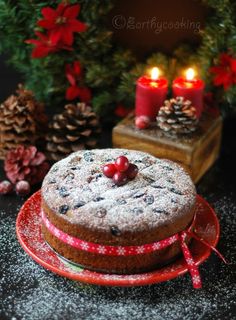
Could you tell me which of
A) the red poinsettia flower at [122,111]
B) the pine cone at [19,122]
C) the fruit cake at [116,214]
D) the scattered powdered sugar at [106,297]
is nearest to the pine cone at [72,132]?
the pine cone at [19,122]

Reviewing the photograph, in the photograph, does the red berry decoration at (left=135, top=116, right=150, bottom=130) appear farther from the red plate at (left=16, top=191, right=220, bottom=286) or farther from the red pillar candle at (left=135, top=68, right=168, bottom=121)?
the red plate at (left=16, top=191, right=220, bottom=286)

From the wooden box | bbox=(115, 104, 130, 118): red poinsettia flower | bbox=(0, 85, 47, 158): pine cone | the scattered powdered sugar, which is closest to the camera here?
the scattered powdered sugar

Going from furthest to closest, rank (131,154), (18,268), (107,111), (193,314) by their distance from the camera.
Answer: (107,111)
(131,154)
(18,268)
(193,314)

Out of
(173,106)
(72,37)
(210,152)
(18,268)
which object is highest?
(72,37)

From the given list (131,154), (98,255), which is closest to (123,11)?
(131,154)

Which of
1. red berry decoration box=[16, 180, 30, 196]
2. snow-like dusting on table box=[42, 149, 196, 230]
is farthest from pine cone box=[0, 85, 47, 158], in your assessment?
snow-like dusting on table box=[42, 149, 196, 230]

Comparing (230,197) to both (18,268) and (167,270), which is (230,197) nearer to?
(167,270)

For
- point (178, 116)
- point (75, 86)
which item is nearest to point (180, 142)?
point (178, 116)
